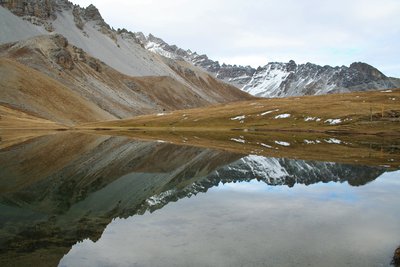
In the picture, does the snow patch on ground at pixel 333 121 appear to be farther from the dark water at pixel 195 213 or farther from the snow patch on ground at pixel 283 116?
the dark water at pixel 195 213

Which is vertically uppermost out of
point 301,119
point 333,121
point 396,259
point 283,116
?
point 333,121

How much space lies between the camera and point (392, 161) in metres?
62.3

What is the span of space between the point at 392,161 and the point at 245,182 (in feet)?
88.1

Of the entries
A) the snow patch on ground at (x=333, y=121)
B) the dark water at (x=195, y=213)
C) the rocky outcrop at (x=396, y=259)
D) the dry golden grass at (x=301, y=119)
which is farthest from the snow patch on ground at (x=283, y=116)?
the rocky outcrop at (x=396, y=259)

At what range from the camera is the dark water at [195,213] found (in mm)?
22234

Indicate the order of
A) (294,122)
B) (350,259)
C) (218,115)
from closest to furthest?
(350,259) → (294,122) → (218,115)

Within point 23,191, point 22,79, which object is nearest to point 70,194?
point 23,191

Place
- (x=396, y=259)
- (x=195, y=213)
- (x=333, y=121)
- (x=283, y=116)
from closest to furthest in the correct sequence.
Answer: (x=396, y=259) → (x=195, y=213) → (x=333, y=121) → (x=283, y=116)

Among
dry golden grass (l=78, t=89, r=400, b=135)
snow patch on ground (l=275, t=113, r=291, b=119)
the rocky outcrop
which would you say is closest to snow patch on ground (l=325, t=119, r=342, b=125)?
dry golden grass (l=78, t=89, r=400, b=135)

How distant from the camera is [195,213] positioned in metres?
32.7

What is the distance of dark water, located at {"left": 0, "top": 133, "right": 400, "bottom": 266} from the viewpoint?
22234mm

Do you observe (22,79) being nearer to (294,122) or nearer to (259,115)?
(259,115)

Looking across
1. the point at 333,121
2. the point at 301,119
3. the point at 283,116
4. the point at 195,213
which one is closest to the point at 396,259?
the point at 195,213

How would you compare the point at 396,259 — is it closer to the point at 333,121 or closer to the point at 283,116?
the point at 333,121
